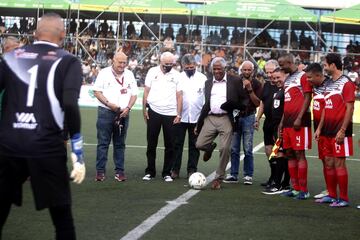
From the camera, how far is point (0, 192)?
515cm

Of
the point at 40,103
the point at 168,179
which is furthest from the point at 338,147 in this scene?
the point at 40,103

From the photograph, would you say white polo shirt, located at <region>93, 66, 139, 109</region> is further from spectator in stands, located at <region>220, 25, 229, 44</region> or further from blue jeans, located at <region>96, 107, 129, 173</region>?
spectator in stands, located at <region>220, 25, 229, 44</region>

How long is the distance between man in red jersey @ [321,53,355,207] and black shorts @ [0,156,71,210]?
14.5ft

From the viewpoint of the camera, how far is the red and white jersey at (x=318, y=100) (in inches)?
352

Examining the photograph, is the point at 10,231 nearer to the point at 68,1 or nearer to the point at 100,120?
the point at 100,120

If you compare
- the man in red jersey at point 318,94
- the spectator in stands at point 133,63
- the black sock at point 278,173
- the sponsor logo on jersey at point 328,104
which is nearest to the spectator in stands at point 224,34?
the spectator in stands at point 133,63

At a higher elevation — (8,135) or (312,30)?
(312,30)

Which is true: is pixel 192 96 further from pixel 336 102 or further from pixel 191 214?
pixel 191 214

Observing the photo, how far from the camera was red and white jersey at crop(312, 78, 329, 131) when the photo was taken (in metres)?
8.93

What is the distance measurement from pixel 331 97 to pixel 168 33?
73.9 feet

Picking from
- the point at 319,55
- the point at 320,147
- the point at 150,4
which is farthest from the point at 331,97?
the point at 150,4

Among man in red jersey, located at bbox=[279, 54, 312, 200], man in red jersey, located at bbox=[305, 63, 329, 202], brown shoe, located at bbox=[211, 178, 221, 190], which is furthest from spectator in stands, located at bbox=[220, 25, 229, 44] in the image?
man in red jersey, located at bbox=[305, 63, 329, 202]

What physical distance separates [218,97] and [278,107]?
87cm

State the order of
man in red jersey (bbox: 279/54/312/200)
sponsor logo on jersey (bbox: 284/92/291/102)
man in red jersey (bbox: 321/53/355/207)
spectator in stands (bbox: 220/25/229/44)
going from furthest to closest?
1. spectator in stands (bbox: 220/25/229/44)
2. sponsor logo on jersey (bbox: 284/92/291/102)
3. man in red jersey (bbox: 279/54/312/200)
4. man in red jersey (bbox: 321/53/355/207)
